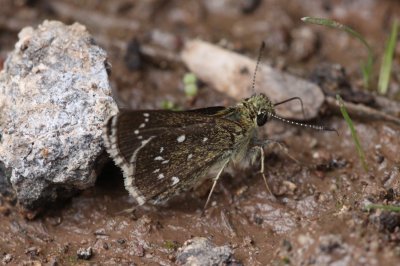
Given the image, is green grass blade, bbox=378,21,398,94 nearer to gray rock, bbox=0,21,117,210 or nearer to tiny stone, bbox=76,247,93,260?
gray rock, bbox=0,21,117,210

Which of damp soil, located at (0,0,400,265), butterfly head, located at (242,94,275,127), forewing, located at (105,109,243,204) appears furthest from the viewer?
butterfly head, located at (242,94,275,127)

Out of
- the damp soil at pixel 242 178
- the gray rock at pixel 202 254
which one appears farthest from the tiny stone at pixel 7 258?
the gray rock at pixel 202 254

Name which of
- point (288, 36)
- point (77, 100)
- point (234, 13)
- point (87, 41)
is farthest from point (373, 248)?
point (234, 13)

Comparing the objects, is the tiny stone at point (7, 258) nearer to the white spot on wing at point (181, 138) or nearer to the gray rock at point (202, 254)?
the gray rock at point (202, 254)

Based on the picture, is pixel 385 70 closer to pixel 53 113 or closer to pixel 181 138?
pixel 181 138

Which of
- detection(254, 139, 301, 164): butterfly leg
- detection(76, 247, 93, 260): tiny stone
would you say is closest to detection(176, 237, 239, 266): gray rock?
detection(76, 247, 93, 260): tiny stone

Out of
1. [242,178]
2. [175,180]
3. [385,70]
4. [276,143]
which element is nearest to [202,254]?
[175,180]
